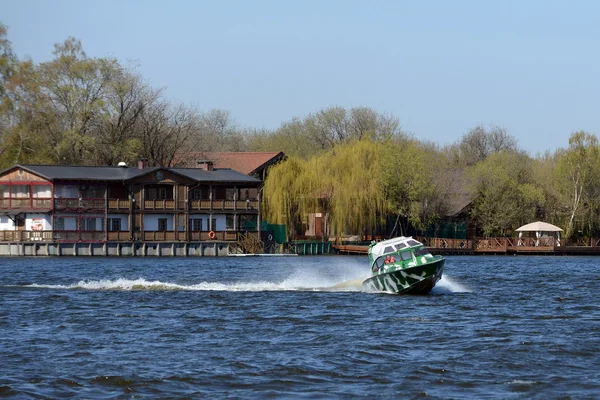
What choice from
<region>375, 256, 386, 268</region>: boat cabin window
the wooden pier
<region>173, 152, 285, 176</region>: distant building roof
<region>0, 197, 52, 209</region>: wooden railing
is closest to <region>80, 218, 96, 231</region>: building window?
<region>0, 197, 52, 209</region>: wooden railing

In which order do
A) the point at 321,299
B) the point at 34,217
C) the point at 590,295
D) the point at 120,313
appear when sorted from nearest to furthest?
the point at 120,313, the point at 321,299, the point at 590,295, the point at 34,217

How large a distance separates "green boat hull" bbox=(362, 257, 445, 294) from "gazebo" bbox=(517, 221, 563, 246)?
179 ft

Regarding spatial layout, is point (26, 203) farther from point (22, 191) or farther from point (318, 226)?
point (318, 226)

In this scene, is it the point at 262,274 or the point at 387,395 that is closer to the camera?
the point at 387,395

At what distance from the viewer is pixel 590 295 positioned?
4366cm

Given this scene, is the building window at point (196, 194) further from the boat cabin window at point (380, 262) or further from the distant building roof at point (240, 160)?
the boat cabin window at point (380, 262)

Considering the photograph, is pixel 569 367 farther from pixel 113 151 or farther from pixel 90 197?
pixel 113 151

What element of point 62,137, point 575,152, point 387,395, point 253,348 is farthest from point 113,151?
point 387,395

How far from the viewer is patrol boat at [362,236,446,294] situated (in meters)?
38.8

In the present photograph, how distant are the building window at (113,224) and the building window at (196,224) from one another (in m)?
5.80

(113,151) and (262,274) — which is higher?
(113,151)

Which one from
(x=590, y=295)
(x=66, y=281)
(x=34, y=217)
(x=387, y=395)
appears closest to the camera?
(x=387, y=395)

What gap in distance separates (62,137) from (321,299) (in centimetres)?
5965

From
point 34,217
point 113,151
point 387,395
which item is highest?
point 113,151
